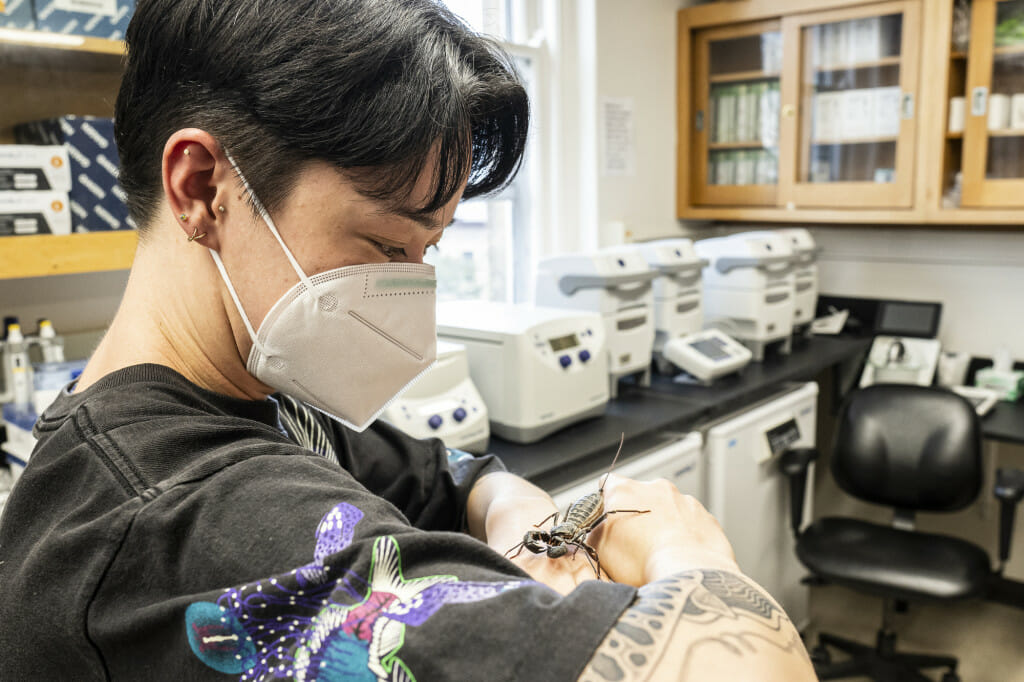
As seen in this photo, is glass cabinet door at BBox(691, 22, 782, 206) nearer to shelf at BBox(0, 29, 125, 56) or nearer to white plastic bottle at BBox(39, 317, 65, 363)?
shelf at BBox(0, 29, 125, 56)

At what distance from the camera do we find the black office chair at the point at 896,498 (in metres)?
2.28

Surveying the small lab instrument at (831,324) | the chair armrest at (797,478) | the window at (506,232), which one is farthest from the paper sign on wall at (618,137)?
the chair armrest at (797,478)

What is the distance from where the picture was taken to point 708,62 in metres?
3.41

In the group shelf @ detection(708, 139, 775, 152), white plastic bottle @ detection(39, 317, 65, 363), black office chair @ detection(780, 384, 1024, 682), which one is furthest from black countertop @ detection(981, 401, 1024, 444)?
white plastic bottle @ detection(39, 317, 65, 363)

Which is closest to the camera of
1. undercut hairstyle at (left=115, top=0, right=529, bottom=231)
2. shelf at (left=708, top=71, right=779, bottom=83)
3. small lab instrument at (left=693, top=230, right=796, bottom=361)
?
undercut hairstyle at (left=115, top=0, right=529, bottom=231)

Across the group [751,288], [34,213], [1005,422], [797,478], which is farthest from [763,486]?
[34,213]

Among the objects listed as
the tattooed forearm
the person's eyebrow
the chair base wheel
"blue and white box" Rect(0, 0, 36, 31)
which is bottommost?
the chair base wheel

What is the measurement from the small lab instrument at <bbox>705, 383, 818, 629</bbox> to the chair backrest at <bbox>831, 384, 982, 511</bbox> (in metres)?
0.17

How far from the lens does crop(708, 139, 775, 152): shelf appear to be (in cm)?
334

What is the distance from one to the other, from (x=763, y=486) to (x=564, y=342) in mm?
963

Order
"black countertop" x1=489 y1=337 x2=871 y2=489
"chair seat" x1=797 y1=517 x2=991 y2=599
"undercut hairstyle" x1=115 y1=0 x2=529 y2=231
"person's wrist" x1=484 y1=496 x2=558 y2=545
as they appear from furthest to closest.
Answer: "chair seat" x1=797 y1=517 x2=991 y2=599 → "black countertop" x1=489 y1=337 x2=871 y2=489 → "person's wrist" x1=484 y1=496 x2=558 y2=545 → "undercut hairstyle" x1=115 y1=0 x2=529 y2=231

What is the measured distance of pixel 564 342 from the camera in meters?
2.02

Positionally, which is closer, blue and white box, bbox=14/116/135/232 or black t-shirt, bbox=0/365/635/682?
black t-shirt, bbox=0/365/635/682

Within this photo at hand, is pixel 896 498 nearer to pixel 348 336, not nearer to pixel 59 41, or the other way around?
pixel 348 336
